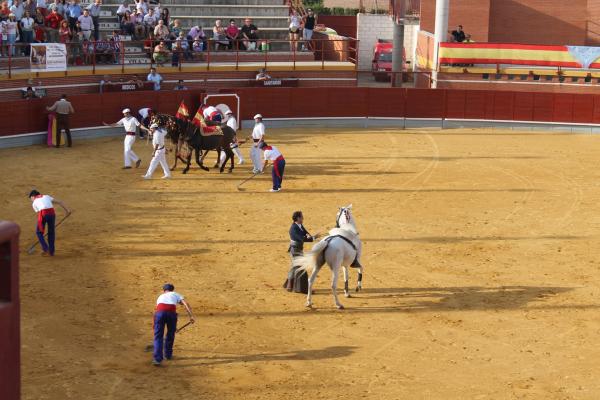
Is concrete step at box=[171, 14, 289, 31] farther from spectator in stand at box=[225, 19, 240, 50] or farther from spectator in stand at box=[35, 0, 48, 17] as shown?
spectator in stand at box=[35, 0, 48, 17]

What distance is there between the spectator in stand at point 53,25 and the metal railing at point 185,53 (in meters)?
1.13

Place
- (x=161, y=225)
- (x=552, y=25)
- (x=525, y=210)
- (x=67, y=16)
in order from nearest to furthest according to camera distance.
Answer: (x=161, y=225), (x=525, y=210), (x=67, y=16), (x=552, y=25)

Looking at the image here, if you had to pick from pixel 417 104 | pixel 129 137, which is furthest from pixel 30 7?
pixel 417 104

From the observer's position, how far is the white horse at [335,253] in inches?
638

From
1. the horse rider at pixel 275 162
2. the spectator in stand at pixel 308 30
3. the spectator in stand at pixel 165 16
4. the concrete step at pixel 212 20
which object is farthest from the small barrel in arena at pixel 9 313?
the concrete step at pixel 212 20

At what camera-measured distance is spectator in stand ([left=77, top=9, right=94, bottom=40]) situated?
3712cm

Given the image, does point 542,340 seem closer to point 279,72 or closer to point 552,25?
point 279,72

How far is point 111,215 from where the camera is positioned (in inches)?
910

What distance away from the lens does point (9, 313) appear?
20.5ft

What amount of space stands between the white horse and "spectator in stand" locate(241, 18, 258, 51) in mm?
24836

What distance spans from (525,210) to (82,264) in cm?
1124

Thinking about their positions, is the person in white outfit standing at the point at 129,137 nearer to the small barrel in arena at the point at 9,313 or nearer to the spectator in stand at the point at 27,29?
the spectator in stand at the point at 27,29

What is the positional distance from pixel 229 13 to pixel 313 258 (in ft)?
99.1

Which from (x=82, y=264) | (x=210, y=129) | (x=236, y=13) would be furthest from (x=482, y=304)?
(x=236, y=13)
